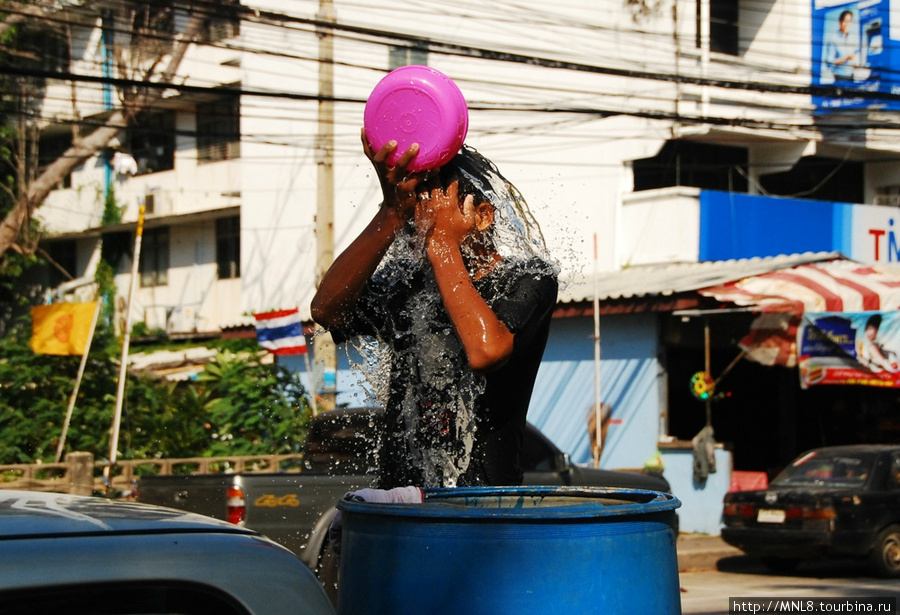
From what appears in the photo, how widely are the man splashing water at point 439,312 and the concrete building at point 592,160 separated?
906 centimetres

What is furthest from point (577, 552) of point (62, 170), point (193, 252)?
point (193, 252)

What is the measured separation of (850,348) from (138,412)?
30.7 ft

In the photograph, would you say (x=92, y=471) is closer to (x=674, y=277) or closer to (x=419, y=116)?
(x=674, y=277)

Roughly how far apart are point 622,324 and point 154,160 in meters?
16.2

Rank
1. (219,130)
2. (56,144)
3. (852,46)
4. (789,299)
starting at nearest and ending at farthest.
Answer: (789,299)
(852,46)
(219,130)
(56,144)

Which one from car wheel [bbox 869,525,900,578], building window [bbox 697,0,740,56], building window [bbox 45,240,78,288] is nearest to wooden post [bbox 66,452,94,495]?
car wheel [bbox 869,525,900,578]

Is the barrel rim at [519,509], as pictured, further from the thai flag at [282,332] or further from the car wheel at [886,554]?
the thai flag at [282,332]

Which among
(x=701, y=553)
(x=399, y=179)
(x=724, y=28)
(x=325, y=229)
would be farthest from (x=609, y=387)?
(x=399, y=179)

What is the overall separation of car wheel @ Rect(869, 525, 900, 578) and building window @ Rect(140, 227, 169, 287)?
20.3 m

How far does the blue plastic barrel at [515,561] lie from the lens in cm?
210

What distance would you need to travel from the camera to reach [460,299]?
260cm

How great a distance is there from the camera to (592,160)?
19.7 metres

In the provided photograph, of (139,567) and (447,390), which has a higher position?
(447,390)

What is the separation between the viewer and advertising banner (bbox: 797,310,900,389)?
12586 millimetres
